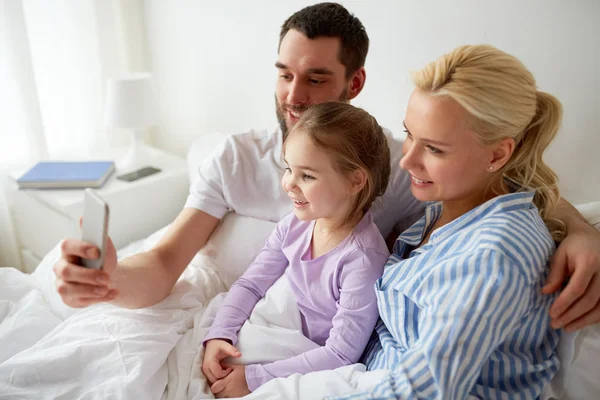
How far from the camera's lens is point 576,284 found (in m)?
0.84

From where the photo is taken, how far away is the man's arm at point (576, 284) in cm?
84

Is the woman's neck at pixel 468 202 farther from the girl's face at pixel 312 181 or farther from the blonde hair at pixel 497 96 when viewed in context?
the girl's face at pixel 312 181

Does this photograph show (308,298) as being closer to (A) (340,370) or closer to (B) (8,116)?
(A) (340,370)

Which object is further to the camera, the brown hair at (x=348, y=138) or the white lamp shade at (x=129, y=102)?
the white lamp shade at (x=129, y=102)

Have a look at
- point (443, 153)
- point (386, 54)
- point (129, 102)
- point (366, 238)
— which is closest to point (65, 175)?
point (129, 102)

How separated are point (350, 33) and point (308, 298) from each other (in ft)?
2.38

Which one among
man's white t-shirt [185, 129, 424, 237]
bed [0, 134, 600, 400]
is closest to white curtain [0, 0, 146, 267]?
bed [0, 134, 600, 400]

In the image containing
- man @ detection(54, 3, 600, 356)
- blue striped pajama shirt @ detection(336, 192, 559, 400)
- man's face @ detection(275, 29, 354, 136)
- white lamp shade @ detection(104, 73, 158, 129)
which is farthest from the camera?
white lamp shade @ detection(104, 73, 158, 129)

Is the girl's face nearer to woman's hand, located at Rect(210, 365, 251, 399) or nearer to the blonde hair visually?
the blonde hair

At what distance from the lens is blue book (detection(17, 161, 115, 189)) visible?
197cm

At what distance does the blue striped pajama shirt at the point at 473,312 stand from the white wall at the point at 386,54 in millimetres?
456

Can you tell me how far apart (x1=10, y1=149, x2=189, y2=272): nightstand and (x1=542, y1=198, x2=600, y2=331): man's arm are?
160 cm

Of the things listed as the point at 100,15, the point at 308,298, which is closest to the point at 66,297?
the point at 308,298

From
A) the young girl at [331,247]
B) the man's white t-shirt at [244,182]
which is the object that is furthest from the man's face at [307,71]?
the young girl at [331,247]
